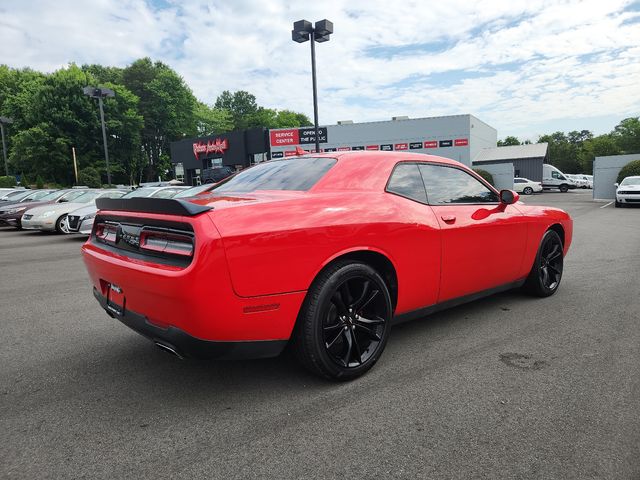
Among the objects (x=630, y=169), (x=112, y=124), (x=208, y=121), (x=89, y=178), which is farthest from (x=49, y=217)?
(x=208, y=121)

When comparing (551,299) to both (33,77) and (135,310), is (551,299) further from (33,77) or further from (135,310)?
(33,77)

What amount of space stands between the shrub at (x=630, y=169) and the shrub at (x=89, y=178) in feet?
129

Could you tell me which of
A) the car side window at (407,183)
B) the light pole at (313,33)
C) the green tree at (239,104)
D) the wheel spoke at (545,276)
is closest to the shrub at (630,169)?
the light pole at (313,33)

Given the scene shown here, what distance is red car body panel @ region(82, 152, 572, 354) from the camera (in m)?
2.32

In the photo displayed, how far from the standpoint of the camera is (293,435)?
227 centimetres

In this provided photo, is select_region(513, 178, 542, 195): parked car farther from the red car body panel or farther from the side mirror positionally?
the red car body panel

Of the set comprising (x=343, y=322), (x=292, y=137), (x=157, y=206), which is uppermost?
(x=292, y=137)

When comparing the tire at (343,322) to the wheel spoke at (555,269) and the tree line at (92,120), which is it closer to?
the wheel spoke at (555,269)

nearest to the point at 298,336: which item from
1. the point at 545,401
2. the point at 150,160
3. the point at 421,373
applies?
the point at 421,373

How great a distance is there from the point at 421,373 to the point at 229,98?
341 feet

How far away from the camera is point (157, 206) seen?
2607 millimetres

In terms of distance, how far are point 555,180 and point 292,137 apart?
79.1ft

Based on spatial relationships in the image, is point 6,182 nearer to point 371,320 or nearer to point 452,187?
point 452,187

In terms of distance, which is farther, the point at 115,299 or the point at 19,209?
the point at 19,209
